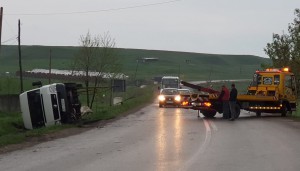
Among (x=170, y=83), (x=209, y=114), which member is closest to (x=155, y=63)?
(x=170, y=83)

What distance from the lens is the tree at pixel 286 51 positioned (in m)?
39.1

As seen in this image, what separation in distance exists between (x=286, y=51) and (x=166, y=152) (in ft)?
104

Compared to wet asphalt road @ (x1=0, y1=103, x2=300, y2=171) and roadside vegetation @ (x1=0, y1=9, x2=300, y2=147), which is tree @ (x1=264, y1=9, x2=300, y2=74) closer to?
roadside vegetation @ (x1=0, y1=9, x2=300, y2=147)

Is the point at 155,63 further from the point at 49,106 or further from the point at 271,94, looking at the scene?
the point at 49,106

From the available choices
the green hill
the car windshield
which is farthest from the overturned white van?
the green hill

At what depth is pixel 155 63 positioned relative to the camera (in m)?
174

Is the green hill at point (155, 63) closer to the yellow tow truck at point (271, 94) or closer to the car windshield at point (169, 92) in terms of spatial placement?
the car windshield at point (169, 92)

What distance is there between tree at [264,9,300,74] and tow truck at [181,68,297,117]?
8499 mm

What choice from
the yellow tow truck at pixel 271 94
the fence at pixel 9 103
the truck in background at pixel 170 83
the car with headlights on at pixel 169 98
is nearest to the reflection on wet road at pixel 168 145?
the yellow tow truck at pixel 271 94

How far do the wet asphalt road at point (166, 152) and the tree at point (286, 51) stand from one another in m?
20.5

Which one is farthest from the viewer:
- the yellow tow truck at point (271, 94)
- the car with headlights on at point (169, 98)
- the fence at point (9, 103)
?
the car with headlights on at point (169, 98)

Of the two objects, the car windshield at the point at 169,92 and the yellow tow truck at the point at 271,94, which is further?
the car windshield at the point at 169,92

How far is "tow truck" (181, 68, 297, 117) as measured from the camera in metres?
27.8

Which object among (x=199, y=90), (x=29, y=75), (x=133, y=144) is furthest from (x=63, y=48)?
(x=133, y=144)
